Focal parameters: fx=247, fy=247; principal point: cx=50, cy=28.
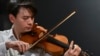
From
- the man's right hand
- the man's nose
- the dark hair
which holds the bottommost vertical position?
the man's right hand

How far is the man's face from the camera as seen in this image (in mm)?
1546

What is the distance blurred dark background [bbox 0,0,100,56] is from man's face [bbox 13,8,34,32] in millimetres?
718

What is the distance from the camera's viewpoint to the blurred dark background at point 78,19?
2.32 m

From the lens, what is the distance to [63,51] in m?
1.59

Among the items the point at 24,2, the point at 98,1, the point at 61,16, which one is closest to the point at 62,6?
the point at 61,16

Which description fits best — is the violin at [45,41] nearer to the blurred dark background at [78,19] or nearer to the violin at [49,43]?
the violin at [49,43]

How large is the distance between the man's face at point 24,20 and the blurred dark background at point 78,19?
2.36ft

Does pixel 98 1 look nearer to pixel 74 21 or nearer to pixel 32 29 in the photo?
pixel 74 21

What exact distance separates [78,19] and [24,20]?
2.78ft

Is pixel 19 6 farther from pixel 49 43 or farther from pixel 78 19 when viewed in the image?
pixel 78 19

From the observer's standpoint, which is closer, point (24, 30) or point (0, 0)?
point (24, 30)

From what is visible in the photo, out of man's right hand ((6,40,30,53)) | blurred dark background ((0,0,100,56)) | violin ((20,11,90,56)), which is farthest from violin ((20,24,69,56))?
blurred dark background ((0,0,100,56))

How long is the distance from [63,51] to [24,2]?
1.32ft

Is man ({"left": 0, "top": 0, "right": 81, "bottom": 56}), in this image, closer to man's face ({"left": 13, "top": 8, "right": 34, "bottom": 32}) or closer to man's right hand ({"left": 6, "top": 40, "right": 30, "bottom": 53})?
man's face ({"left": 13, "top": 8, "right": 34, "bottom": 32})
